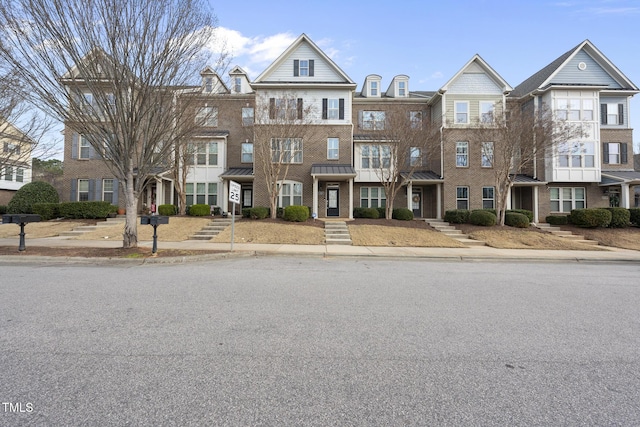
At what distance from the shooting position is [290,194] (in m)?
22.3

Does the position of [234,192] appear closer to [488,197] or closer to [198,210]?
[198,210]

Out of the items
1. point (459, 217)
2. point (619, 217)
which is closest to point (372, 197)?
point (459, 217)

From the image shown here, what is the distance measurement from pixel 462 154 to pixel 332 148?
966 centimetres

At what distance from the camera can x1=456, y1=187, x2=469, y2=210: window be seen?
22984 mm

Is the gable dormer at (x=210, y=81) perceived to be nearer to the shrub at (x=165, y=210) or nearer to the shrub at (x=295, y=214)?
the shrub at (x=295, y=214)

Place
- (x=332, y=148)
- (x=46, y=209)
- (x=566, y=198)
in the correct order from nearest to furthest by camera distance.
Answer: (x=46, y=209) → (x=332, y=148) → (x=566, y=198)

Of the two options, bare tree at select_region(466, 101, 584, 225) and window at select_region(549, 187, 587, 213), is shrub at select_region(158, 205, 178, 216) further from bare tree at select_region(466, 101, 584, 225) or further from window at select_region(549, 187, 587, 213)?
→ window at select_region(549, 187, 587, 213)

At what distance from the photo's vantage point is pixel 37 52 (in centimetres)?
897

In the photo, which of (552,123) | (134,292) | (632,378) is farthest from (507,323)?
(552,123)

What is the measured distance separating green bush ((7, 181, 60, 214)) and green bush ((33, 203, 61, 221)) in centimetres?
58

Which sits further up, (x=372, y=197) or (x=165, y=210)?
(x=372, y=197)

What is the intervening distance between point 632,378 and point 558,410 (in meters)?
1.18

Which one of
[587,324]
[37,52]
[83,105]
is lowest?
[587,324]

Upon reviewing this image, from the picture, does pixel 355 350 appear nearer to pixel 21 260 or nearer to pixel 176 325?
pixel 176 325
